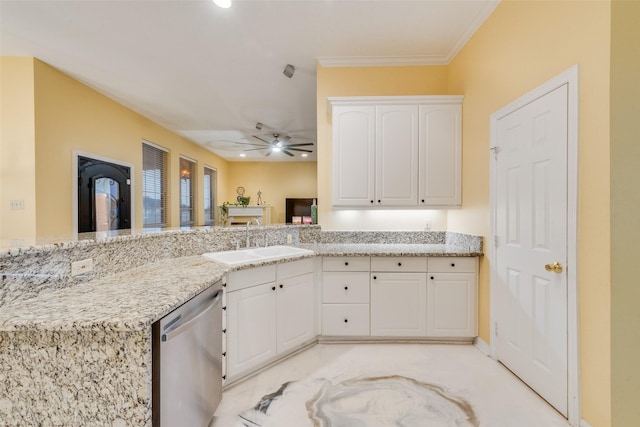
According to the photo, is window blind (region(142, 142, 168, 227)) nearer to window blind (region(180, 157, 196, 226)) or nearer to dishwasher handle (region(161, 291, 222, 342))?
window blind (region(180, 157, 196, 226))

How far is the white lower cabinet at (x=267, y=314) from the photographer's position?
6.65 feet

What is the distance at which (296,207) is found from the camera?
29.8 ft

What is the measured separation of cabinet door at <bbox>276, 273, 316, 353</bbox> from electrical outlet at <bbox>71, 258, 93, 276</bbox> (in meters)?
1.24

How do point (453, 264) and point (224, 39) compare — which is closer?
point (453, 264)

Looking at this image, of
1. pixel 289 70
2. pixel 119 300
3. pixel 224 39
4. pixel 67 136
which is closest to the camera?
pixel 119 300

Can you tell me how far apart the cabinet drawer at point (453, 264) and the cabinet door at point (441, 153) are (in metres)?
0.59

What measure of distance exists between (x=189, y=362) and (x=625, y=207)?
1.70m

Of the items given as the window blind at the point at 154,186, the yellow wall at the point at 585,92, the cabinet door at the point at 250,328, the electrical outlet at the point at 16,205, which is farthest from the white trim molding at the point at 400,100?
the window blind at the point at 154,186

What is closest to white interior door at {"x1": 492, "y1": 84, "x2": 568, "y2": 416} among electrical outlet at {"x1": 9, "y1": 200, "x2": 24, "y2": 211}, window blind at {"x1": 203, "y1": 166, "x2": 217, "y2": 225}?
electrical outlet at {"x1": 9, "y1": 200, "x2": 24, "y2": 211}

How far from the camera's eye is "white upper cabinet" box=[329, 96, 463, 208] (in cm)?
293

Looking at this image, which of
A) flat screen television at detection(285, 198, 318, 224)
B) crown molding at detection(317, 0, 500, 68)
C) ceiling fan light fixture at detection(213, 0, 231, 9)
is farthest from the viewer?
flat screen television at detection(285, 198, 318, 224)

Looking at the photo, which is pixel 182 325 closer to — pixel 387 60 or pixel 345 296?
pixel 345 296

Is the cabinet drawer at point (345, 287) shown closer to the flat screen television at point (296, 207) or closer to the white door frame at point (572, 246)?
the white door frame at point (572, 246)

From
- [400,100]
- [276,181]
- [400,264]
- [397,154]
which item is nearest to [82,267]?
[400,264]
